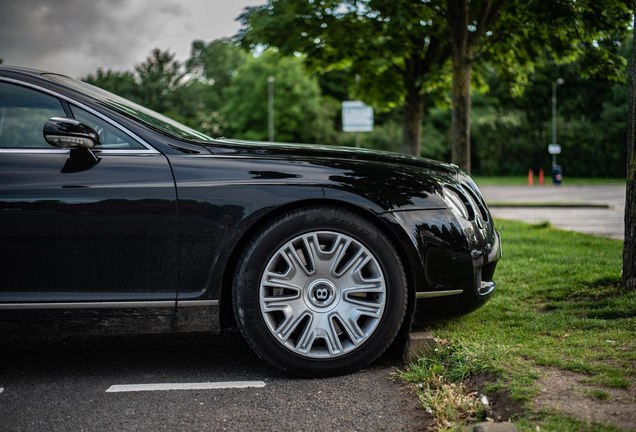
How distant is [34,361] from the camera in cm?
305

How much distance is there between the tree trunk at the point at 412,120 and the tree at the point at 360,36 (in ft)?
2.25

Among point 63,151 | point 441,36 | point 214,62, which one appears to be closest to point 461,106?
point 441,36

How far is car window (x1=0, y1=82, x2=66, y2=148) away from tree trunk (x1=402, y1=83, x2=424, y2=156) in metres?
9.68

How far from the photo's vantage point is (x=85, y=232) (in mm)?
2561

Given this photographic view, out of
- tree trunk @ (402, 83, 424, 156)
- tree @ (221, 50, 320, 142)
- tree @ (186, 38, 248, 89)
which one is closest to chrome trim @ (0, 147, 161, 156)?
tree trunk @ (402, 83, 424, 156)

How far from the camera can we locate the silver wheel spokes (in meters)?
2.64

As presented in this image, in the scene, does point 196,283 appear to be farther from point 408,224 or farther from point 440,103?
point 440,103

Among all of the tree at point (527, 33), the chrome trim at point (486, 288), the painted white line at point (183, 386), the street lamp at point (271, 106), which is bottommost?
the painted white line at point (183, 386)

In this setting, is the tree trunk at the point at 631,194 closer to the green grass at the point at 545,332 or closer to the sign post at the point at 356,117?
the green grass at the point at 545,332

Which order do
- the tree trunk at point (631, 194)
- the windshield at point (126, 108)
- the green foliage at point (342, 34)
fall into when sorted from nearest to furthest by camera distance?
1. the windshield at point (126, 108)
2. the tree trunk at point (631, 194)
3. the green foliage at point (342, 34)

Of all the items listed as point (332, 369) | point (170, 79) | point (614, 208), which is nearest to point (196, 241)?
point (332, 369)

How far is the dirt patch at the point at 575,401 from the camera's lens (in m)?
2.06

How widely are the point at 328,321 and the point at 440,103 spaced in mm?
9913

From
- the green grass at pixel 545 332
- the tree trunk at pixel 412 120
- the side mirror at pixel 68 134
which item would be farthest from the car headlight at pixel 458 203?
the tree trunk at pixel 412 120
